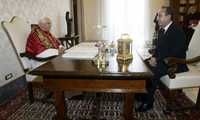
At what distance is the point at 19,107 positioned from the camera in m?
2.77

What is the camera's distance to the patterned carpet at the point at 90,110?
8.14ft

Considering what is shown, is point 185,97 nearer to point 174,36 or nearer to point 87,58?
point 174,36

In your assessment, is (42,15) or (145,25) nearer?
(42,15)

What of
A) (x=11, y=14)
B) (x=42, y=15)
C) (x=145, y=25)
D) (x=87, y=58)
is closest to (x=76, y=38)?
(x=42, y=15)

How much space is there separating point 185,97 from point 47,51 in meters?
1.81

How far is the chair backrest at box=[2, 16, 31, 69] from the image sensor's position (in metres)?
2.68

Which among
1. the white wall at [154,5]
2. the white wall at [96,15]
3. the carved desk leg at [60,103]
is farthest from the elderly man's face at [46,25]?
the white wall at [154,5]

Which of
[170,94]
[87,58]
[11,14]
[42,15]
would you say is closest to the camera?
[87,58]

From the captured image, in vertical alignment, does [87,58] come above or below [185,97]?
above

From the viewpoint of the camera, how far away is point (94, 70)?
6.11 feet

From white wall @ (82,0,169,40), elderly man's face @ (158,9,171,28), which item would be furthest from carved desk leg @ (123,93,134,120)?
white wall @ (82,0,169,40)

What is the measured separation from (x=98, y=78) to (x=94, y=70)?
0.25ft

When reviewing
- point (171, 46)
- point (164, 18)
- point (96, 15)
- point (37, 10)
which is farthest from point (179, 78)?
point (96, 15)

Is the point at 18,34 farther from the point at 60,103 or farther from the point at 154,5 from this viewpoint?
the point at 154,5
